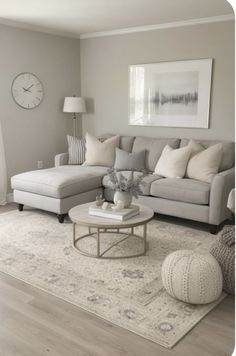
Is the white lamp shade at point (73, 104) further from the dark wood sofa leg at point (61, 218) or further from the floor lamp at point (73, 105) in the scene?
the dark wood sofa leg at point (61, 218)

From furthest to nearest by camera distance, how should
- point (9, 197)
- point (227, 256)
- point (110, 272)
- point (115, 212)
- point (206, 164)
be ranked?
1. point (9, 197)
2. point (206, 164)
3. point (115, 212)
4. point (110, 272)
5. point (227, 256)

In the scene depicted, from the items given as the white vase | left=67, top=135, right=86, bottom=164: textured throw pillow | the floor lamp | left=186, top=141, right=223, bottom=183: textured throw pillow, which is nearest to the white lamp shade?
the floor lamp

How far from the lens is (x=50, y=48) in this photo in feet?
18.6

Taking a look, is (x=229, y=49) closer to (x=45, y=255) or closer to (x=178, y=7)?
(x=178, y=7)

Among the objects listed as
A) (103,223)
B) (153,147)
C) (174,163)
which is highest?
(153,147)

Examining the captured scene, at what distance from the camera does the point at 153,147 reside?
5.09m

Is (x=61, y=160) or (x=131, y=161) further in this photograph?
(x=61, y=160)

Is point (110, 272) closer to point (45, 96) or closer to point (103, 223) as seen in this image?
point (103, 223)

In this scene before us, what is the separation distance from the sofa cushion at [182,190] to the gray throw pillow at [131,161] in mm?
635

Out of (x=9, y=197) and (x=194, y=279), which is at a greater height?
(x=194, y=279)

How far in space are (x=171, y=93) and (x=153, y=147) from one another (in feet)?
2.65

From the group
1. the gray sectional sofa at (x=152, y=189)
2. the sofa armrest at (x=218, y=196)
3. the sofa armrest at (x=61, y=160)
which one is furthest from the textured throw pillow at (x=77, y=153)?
the sofa armrest at (x=218, y=196)

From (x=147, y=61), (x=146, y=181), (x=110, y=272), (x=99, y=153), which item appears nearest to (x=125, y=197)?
(x=110, y=272)

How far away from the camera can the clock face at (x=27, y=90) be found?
5241 millimetres
